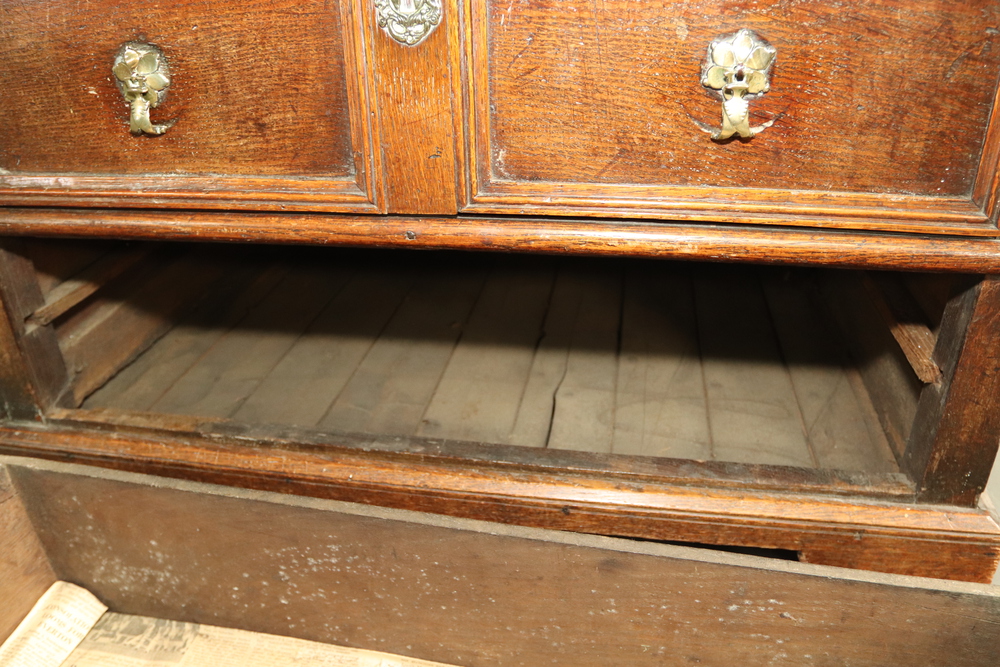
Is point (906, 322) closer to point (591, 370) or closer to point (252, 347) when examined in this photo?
point (591, 370)

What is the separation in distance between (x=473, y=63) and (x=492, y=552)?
1.32ft

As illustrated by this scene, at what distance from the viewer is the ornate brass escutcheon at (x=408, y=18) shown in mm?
553

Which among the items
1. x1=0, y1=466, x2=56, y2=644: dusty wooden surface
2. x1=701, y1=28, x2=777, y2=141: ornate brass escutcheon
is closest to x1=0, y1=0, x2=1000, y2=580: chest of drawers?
x1=701, y1=28, x2=777, y2=141: ornate brass escutcheon

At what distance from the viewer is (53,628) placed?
76cm

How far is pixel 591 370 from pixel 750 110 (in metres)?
0.49

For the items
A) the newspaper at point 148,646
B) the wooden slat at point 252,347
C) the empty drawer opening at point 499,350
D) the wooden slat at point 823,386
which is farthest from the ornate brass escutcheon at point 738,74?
the wooden slat at point 252,347

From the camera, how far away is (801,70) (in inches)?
21.3

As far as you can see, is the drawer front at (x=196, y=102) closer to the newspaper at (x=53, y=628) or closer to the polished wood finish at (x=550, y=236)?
the polished wood finish at (x=550, y=236)

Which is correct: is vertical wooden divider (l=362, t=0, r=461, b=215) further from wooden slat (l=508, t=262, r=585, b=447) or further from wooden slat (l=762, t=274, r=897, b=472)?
wooden slat (l=762, t=274, r=897, b=472)

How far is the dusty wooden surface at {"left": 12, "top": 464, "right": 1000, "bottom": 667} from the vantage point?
2.08ft

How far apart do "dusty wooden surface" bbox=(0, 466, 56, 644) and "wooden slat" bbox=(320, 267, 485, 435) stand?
12.2 inches

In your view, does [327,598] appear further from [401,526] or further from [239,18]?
[239,18]

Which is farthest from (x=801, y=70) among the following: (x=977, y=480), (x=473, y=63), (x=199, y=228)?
(x=199, y=228)

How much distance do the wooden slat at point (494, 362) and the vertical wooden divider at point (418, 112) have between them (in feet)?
1.09
